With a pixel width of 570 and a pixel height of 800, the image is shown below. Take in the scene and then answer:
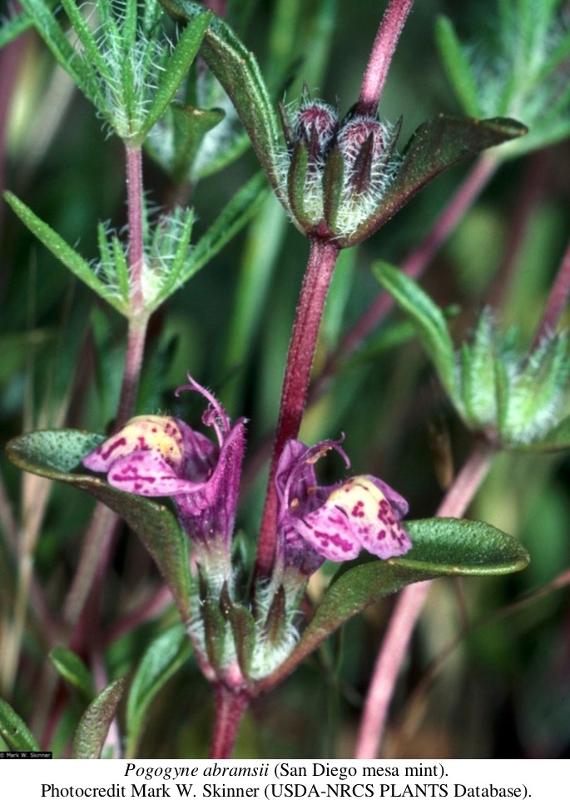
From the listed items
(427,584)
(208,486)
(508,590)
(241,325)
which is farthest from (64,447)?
(508,590)

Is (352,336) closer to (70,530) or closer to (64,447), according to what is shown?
(70,530)

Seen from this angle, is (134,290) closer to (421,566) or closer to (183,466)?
(183,466)

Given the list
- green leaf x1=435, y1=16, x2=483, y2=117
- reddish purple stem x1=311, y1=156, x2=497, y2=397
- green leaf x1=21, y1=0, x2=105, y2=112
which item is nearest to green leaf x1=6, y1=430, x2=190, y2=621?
green leaf x1=21, y1=0, x2=105, y2=112

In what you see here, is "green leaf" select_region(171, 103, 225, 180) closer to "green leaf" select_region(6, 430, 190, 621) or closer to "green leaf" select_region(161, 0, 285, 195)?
"green leaf" select_region(161, 0, 285, 195)

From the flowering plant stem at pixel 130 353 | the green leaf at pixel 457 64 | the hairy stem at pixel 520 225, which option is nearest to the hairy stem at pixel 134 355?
the flowering plant stem at pixel 130 353

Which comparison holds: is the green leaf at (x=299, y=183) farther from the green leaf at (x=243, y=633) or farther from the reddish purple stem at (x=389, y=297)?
the reddish purple stem at (x=389, y=297)

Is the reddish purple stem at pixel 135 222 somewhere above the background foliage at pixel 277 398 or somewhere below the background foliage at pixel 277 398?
above

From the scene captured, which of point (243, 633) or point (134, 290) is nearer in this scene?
point (243, 633)

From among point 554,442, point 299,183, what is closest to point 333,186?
point 299,183
